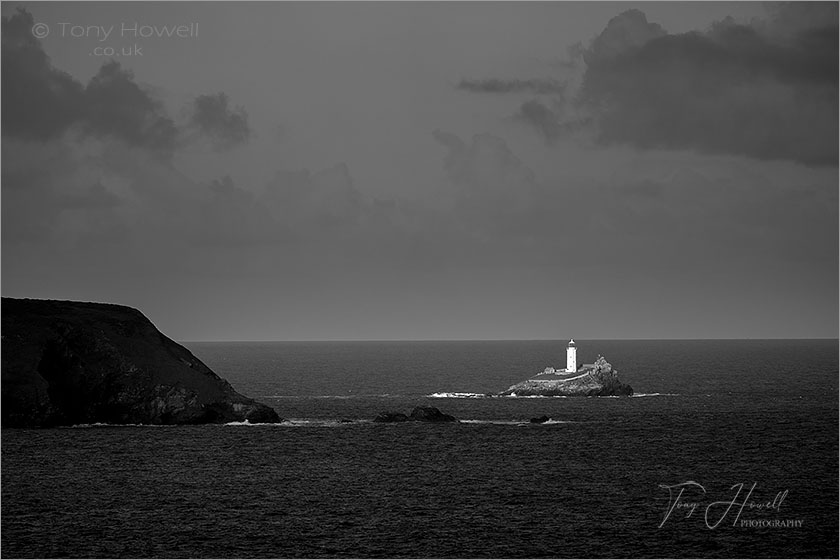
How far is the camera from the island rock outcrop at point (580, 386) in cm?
15575

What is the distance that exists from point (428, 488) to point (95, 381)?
5153 cm

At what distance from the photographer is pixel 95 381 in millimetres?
111188

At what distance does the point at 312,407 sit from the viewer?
138m

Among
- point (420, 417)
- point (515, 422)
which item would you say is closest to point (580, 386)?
point (515, 422)

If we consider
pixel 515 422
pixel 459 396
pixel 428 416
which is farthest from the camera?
pixel 459 396

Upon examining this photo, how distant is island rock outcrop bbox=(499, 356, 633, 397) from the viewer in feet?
511

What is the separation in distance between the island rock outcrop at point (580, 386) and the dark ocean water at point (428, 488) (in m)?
31.4

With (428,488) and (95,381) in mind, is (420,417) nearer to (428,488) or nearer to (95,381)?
(95,381)

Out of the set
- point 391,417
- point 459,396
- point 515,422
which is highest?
point 459,396
